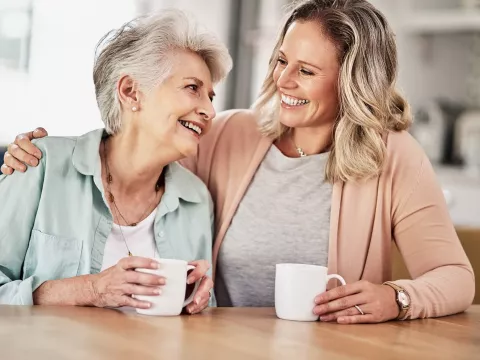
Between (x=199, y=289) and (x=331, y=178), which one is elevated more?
(x=331, y=178)

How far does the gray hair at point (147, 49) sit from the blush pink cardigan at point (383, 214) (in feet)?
0.96

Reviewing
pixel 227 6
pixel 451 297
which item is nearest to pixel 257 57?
pixel 227 6

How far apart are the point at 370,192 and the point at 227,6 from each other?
3281 mm

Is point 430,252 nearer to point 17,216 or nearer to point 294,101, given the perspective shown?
point 294,101

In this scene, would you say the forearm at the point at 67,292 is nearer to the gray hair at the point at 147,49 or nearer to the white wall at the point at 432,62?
the gray hair at the point at 147,49

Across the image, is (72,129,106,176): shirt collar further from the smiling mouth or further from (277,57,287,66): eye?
(277,57,287,66): eye

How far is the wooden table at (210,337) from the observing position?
106cm

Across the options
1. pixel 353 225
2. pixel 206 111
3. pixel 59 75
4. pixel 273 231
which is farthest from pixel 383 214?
pixel 59 75

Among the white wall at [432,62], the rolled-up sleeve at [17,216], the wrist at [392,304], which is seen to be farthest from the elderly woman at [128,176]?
the white wall at [432,62]

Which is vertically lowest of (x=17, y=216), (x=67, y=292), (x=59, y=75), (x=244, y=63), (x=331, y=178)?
(x=67, y=292)

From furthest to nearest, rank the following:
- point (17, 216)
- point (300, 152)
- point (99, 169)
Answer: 1. point (300, 152)
2. point (99, 169)
3. point (17, 216)

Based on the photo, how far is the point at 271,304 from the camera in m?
1.93

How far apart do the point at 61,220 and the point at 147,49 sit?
425mm

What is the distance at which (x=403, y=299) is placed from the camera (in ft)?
5.12
